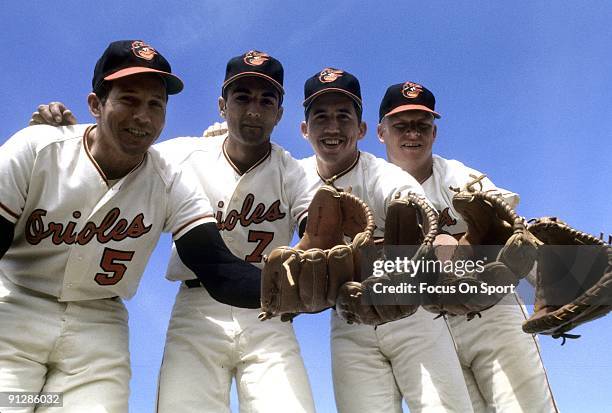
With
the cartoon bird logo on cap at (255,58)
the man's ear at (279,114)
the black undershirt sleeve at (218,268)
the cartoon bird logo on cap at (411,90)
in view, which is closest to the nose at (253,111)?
the man's ear at (279,114)

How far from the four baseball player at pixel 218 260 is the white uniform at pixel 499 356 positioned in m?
0.01

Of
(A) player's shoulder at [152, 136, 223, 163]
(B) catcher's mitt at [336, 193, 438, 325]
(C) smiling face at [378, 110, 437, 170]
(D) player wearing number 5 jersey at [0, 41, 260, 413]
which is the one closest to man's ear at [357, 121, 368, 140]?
(C) smiling face at [378, 110, 437, 170]

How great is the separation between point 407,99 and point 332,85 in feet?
2.81

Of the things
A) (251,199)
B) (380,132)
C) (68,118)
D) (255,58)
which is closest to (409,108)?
(380,132)

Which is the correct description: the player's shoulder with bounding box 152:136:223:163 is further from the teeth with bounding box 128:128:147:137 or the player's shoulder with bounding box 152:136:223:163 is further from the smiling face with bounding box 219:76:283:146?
the teeth with bounding box 128:128:147:137

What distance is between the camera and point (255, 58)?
4438 millimetres

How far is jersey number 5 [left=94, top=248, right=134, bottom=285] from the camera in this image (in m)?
3.57

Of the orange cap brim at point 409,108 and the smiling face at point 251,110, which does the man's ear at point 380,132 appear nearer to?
the orange cap brim at point 409,108

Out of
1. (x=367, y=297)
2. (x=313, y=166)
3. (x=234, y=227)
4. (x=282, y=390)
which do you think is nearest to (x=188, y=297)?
(x=234, y=227)

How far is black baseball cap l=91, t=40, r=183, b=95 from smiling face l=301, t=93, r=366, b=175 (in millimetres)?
1144

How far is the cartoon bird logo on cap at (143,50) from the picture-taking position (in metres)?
3.69

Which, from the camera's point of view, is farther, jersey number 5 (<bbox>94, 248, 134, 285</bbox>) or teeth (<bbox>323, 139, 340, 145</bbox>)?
teeth (<bbox>323, 139, 340, 145</bbox>)

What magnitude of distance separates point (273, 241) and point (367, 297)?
157 cm

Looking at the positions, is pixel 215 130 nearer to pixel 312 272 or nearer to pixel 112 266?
pixel 112 266
